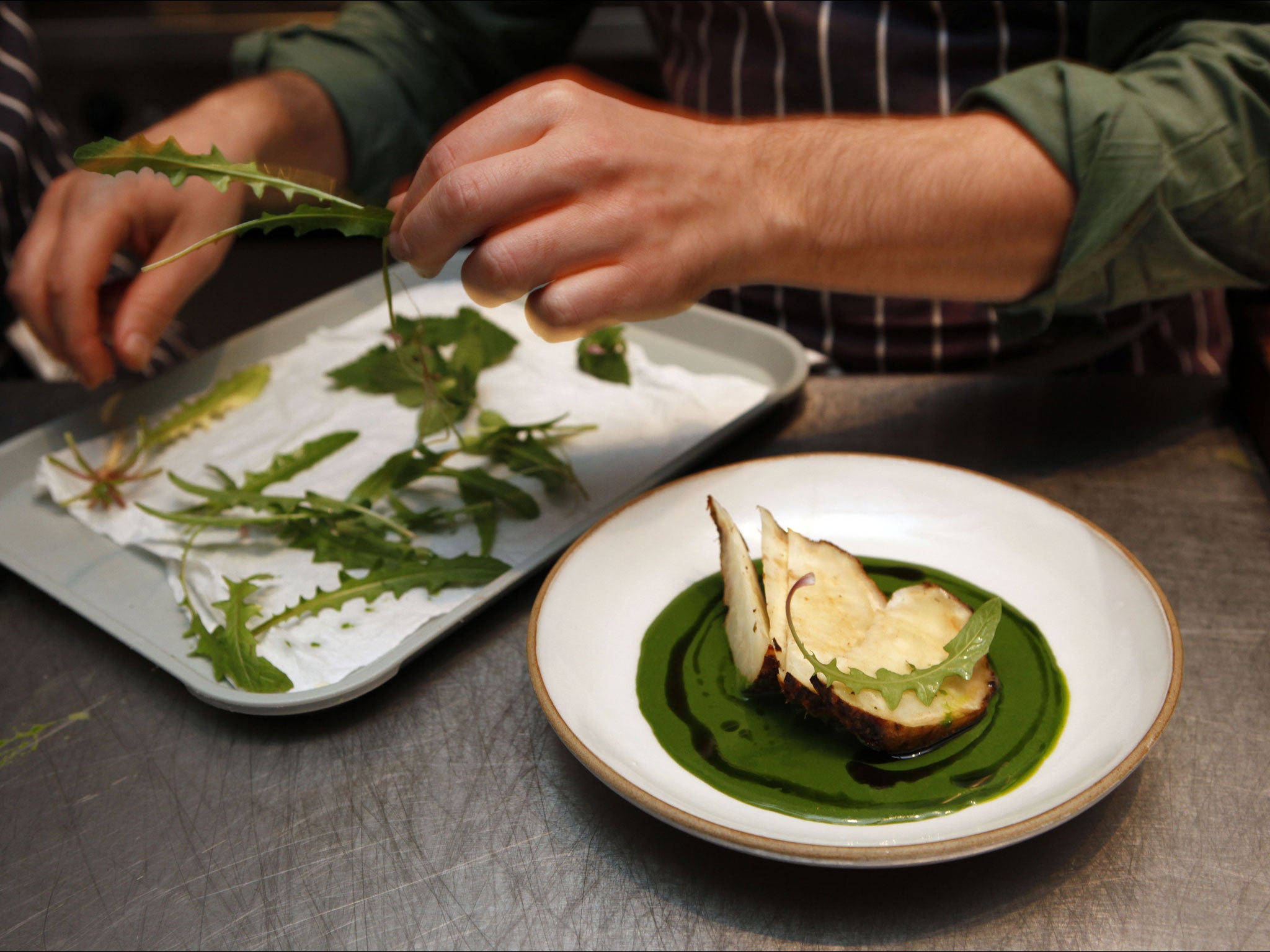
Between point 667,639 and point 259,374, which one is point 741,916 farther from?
point 259,374

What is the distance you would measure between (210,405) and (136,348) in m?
0.10

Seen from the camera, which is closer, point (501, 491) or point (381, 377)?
point (501, 491)

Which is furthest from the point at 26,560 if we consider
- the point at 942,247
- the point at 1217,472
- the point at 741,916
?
the point at 1217,472

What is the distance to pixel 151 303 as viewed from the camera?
984 mm

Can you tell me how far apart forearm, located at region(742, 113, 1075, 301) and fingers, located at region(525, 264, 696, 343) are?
0.09 meters

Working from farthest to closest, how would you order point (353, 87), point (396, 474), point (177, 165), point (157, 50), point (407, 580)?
point (157, 50) < point (353, 87) < point (396, 474) < point (407, 580) < point (177, 165)

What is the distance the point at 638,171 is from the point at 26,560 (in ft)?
2.06

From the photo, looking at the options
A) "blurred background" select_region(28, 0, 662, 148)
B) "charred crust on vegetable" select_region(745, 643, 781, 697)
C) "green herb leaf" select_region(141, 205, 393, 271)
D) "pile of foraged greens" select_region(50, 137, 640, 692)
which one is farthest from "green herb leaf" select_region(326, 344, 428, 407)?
"blurred background" select_region(28, 0, 662, 148)

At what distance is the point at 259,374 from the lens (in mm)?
1099

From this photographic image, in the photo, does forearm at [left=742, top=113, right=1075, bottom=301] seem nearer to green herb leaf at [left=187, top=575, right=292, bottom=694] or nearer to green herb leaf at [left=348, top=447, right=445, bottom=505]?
green herb leaf at [left=348, top=447, right=445, bottom=505]

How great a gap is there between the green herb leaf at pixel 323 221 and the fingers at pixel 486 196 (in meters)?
0.03

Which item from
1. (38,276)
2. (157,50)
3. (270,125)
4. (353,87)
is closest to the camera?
(38,276)

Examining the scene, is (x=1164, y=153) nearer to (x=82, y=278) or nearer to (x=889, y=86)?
(x=889, y=86)

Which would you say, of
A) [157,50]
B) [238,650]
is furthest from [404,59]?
[157,50]
